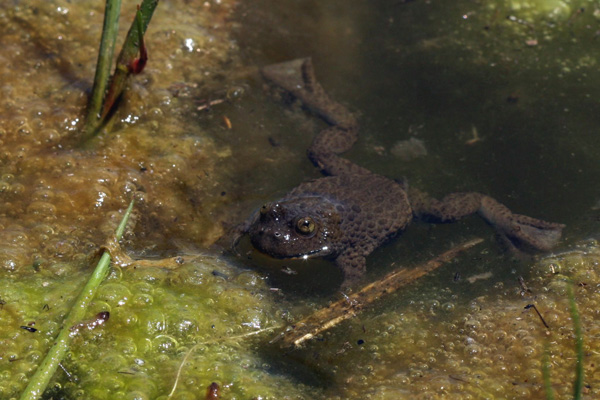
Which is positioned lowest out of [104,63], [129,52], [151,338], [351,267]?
[351,267]

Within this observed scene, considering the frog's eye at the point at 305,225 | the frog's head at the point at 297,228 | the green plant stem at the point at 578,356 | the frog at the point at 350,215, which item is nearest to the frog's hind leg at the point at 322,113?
the frog at the point at 350,215

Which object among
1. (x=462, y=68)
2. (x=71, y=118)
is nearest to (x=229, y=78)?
(x=71, y=118)

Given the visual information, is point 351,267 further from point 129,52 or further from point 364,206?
point 129,52

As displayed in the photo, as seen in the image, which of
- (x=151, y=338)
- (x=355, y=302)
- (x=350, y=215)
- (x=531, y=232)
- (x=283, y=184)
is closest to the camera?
(x=151, y=338)

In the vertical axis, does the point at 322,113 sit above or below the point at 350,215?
above

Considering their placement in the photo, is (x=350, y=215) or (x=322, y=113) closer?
(x=350, y=215)

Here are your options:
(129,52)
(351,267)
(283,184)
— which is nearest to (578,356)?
(351,267)

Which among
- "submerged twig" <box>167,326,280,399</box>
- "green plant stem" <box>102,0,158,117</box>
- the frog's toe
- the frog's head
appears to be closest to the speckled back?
the frog's head
